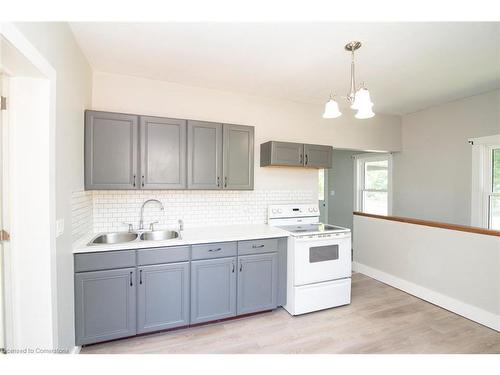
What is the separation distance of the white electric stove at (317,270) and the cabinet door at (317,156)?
88 centimetres

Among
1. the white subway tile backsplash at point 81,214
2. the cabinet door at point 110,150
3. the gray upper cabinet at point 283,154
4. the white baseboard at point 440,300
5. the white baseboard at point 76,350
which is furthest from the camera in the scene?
the gray upper cabinet at point 283,154

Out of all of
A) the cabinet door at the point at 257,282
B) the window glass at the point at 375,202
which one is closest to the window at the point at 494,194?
the window glass at the point at 375,202

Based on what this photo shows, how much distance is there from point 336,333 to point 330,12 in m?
2.52

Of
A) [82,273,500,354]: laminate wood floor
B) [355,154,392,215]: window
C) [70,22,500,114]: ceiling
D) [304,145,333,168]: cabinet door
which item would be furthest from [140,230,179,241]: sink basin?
[355,154,392,215]: window

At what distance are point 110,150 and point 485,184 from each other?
15.2 feet

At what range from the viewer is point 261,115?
3.28 metres

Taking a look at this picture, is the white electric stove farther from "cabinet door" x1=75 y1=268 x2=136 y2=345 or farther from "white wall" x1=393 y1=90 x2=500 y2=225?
"white wall" x1=393 y1=90 x2=500 y2=225

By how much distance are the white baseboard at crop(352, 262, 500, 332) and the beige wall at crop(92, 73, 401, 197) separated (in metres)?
1.59

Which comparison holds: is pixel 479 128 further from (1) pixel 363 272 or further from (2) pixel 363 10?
(2) pixel 363 10

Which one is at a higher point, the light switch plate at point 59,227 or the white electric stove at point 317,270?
the light switch plate at point 59,227

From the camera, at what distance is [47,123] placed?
1.46 metres

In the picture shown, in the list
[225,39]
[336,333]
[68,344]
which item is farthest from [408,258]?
[68,344]

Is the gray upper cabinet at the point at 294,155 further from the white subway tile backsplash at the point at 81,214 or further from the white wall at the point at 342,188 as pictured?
the white wall at the point at 342,188

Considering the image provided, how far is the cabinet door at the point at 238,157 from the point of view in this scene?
2.76m
